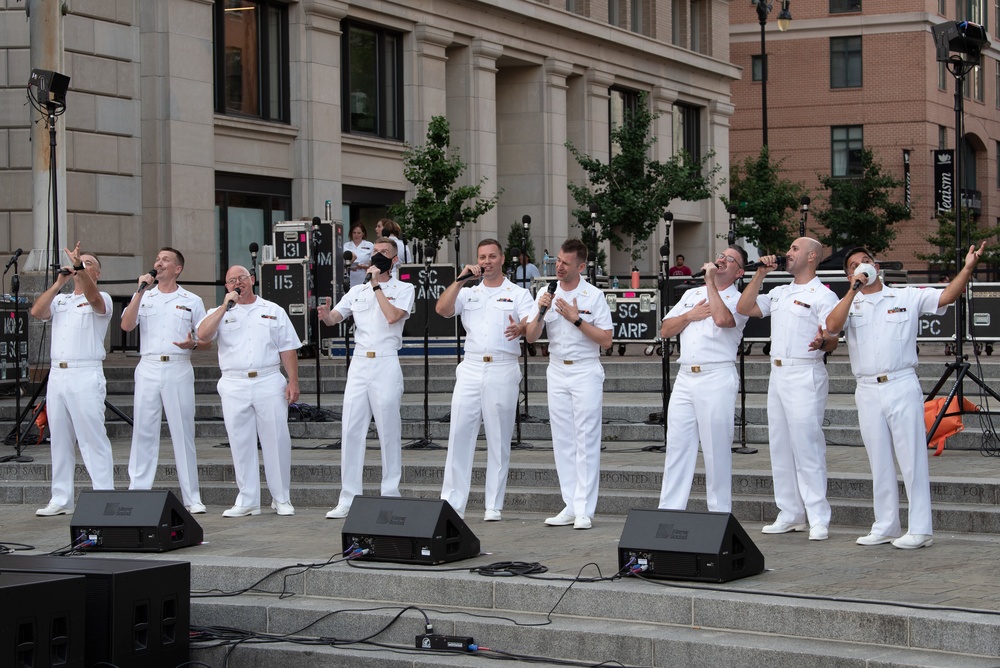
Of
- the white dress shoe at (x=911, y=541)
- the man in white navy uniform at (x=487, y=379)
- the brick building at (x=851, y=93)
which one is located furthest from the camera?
the brick building at (x=851, y=93)

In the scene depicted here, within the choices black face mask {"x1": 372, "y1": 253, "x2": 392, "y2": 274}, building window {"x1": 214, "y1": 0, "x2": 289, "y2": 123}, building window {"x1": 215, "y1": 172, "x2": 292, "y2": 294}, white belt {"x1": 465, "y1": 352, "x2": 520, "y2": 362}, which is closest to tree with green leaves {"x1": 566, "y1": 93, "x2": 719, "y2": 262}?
building window {"x1": 215, "y1": 172, "x2": 292, "y2": 294}

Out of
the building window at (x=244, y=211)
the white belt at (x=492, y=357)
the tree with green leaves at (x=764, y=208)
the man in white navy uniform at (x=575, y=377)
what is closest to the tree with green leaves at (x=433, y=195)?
the building window at (x=244, y=211)

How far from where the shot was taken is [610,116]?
36.6 meters

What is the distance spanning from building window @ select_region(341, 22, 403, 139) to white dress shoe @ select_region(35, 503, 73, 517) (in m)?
17.6

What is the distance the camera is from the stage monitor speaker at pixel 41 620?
6664 mm

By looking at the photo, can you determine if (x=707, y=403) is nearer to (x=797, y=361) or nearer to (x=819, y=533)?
(x=797, y=361)

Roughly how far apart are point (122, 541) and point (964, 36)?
8069 mm

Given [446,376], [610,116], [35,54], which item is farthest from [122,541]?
[610,116]

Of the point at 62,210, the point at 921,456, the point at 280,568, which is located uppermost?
the point at 62,210

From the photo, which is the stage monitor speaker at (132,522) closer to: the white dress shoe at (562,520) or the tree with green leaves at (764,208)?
the white dress shoe at (562,520)

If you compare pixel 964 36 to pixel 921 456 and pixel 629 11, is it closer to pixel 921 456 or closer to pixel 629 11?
pixel 921 456

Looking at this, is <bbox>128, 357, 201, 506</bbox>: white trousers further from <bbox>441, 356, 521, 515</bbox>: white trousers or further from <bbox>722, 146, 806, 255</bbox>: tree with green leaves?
<bbox>722, 146, 806, 255</bbox>: tree with green leaves

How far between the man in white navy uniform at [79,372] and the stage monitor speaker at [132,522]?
1.84 metres

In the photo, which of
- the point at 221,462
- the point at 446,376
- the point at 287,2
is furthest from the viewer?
the point at 287,2
